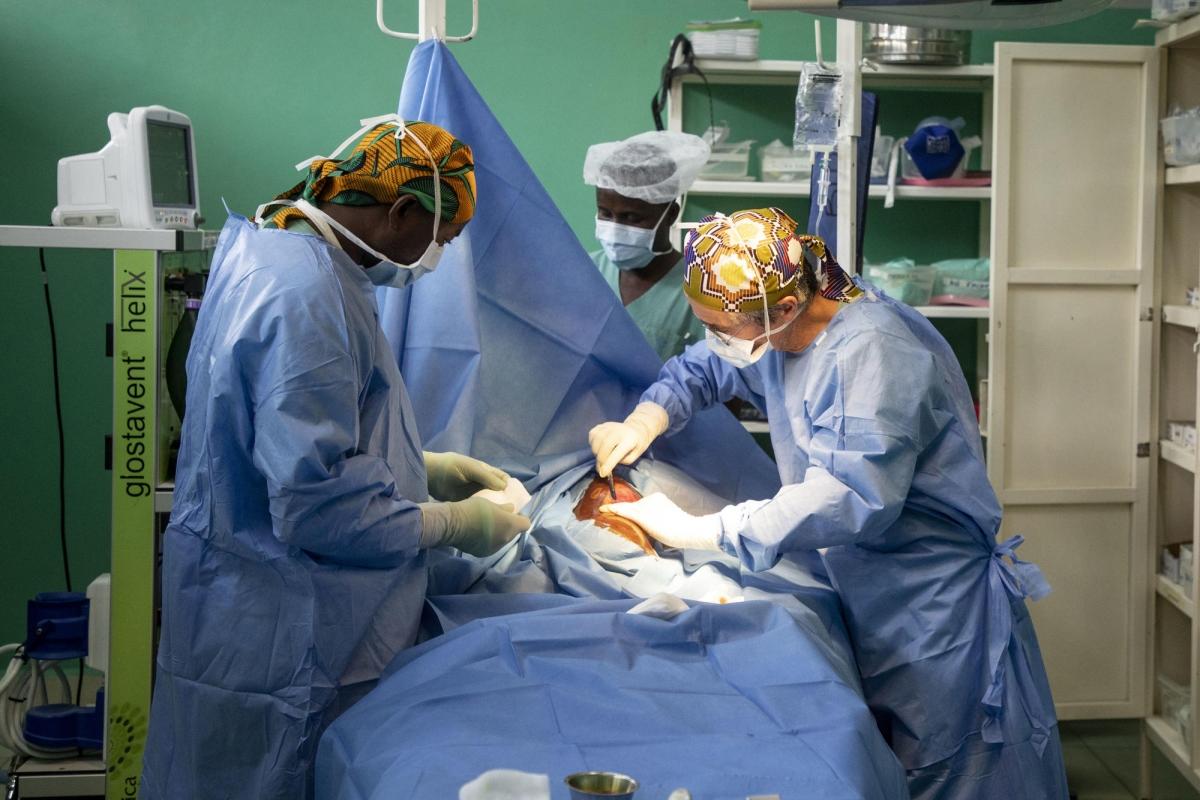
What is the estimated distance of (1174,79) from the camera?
3.57 meters

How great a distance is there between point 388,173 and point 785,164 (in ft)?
7.24

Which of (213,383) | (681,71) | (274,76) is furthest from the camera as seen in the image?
(274,76)

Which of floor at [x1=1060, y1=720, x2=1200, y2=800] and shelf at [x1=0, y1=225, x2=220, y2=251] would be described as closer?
shelf at [x1=0, y1=225, x2=220, y2=251]

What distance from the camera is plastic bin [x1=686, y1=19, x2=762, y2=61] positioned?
3.85 m

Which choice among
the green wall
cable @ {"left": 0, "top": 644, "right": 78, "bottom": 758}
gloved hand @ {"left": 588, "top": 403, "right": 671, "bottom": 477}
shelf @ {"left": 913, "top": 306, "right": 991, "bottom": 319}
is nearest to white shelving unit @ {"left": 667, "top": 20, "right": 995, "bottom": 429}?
shelf @ {"left": 913, "top": 306, "right": 991, "bottom": 319}

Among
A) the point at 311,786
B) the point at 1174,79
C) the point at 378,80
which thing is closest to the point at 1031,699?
the point at 311,786

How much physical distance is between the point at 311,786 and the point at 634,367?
1.22 metres

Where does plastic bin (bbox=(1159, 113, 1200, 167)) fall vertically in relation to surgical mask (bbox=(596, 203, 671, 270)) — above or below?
above

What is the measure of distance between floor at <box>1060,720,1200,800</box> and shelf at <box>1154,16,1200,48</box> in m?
1.97

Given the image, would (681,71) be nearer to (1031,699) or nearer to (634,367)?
(634,367)

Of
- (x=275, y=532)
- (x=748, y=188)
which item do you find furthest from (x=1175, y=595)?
(x=275, y=532)

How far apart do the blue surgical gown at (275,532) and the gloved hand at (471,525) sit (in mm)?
45

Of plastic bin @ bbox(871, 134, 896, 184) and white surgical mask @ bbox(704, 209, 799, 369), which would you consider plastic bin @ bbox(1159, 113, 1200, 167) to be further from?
white surgical mask @ bbox(704, 209, 799, 369)

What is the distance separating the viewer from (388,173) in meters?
2.03
